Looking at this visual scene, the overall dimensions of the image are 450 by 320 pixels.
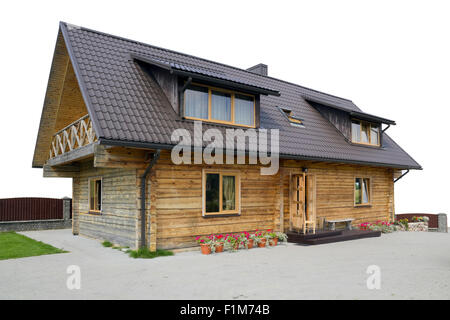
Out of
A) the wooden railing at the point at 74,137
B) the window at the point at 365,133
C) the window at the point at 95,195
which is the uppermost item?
the window at the point at 365,133

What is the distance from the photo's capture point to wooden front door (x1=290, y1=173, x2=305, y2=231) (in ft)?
41.1

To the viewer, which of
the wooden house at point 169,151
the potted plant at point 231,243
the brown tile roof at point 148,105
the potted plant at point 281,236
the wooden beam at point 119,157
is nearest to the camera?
the wooden beam at point 119,157

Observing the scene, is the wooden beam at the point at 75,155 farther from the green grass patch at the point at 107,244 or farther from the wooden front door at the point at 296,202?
the wooden front door at the point at 296,202

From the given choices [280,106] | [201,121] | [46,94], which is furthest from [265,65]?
[46,94]

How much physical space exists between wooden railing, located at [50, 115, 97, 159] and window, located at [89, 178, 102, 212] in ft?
4.60

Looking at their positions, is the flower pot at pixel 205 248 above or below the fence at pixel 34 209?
below

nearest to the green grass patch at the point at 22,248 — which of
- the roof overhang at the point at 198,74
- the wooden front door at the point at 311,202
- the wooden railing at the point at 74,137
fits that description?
the wooden railing at the point at 74,137

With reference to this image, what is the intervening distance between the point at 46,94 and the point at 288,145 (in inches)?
333

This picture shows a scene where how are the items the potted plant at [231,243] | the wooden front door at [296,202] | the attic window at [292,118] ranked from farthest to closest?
the attic window at [292,118]
the wooden front door at [296,202]
the potted plant at [231,243]

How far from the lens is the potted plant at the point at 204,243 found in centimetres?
988

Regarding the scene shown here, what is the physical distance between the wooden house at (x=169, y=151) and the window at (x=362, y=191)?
0.04m

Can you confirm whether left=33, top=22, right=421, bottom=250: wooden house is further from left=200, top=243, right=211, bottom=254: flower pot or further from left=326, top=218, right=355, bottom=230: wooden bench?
left=200, top=243, right=211, bottom=254: flower pot

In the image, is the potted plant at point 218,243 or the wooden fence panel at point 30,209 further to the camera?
the wooden fence panel at point 30,209

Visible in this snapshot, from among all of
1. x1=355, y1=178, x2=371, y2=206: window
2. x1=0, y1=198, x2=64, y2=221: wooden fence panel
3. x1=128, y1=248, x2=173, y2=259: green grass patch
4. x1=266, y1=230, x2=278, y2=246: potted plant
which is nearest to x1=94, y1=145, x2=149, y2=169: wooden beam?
x1=128, y1=248, x2=173, y2=259: green grass patch
